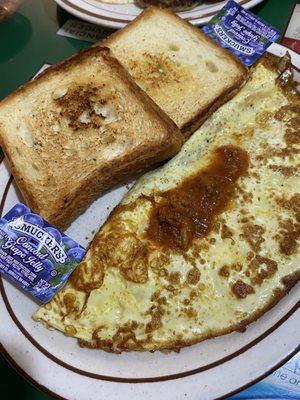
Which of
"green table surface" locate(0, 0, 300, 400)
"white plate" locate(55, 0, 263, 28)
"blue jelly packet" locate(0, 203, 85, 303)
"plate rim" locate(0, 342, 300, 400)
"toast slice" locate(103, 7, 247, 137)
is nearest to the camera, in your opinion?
"plate rim" locate(0, 342, 300, 400)

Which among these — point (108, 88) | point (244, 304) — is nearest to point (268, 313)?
point (244, 304)

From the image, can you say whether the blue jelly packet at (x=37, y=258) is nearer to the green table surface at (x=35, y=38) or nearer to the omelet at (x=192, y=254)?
the omelet at (x=192, y=254)

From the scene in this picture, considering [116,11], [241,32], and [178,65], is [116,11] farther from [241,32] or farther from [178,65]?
[241,32]

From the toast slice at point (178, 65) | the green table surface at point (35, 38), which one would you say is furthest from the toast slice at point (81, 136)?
the green table surface at point (35, 38)

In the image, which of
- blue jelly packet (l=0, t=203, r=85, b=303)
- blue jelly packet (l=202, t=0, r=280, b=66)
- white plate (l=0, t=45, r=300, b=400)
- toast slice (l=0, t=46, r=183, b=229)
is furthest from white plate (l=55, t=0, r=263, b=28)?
white plate (l=0, t=45, r=300, b=400)

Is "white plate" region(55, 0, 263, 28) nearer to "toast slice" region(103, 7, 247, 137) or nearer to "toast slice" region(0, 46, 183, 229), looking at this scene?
"toast slice" region(103, 7, 247, 137)

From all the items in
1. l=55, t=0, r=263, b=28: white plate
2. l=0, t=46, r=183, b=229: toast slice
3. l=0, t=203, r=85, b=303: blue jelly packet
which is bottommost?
l=0, t=203, r=85, b=303: blue jelly packet

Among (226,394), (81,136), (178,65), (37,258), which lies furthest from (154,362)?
(178,65)
